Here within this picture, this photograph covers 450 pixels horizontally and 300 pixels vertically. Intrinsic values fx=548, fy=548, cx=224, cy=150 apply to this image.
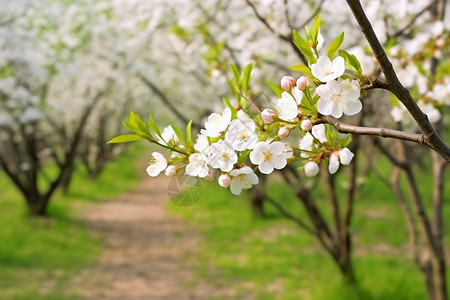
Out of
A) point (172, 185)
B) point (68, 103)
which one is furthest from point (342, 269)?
point (68, 103)

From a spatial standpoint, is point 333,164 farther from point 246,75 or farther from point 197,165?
point 246,75

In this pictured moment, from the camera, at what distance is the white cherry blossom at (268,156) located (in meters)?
1.49

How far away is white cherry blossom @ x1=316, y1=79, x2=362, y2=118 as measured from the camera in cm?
143

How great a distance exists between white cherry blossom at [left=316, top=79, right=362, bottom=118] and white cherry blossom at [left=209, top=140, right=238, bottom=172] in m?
0.26

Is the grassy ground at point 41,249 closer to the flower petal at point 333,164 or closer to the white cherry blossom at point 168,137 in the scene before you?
the white cherry blossom at point 168,137

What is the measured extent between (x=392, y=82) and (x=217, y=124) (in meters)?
0.49

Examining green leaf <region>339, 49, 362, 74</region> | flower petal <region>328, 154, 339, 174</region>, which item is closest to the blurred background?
flower petal <region>328, 154, 339, 174</region>

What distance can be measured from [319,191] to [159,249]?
612 cm

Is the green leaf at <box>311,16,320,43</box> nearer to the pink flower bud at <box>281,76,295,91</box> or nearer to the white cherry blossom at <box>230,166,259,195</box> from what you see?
the pink flower bud at <box>281,76,295,91</box>

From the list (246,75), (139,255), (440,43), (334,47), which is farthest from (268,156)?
(139,255)

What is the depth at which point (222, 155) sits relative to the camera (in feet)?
4.96

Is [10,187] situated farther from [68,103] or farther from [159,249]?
[159,249]

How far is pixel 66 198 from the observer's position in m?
13.6

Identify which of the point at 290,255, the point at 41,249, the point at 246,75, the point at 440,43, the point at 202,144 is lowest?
the point at 202,144
